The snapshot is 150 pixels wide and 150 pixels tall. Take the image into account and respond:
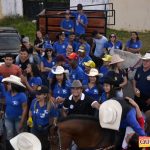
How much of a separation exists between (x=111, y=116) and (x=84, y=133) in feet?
1.57

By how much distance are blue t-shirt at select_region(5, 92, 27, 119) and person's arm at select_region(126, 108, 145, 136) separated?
236 centimetres

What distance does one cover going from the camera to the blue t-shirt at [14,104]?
8164 mm

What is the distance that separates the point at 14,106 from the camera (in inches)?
324

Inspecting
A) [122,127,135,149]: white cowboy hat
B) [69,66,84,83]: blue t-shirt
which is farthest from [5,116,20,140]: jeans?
[122,127,135,149]: white cowboy hat

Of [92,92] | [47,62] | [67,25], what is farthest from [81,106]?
[67,25]

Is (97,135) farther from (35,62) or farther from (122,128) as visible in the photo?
(35,62)

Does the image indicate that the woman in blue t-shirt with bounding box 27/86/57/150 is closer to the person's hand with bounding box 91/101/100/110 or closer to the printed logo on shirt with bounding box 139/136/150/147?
the person's hand with bounding box 91/101/100/110

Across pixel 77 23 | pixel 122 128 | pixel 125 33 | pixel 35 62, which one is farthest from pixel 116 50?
pixel 125 33

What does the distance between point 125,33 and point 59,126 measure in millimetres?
18560

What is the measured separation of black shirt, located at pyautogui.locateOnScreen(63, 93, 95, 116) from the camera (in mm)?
7582

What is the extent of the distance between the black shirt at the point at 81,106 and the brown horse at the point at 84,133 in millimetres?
873

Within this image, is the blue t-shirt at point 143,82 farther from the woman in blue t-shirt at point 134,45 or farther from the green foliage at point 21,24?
the green foliage at point 21,24

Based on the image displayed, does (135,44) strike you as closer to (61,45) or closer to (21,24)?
(61,45)

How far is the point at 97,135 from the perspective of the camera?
21.9 ft
